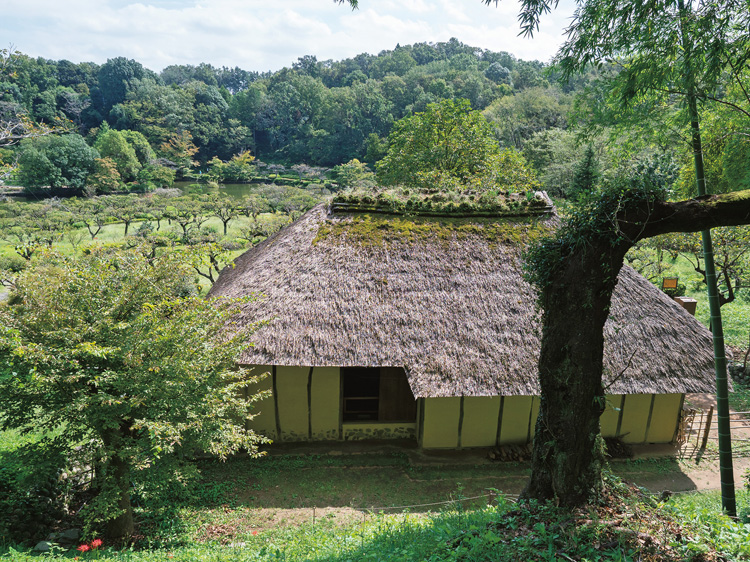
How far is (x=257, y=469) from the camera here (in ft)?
28.0

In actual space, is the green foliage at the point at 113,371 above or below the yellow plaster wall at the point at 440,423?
above

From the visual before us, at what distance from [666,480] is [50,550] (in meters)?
10.2

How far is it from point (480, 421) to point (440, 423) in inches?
33.8

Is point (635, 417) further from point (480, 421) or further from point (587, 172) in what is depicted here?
point (587, 172)

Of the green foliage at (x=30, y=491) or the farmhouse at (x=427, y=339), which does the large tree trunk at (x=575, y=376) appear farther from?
the green foliage at (x=30, y=491)

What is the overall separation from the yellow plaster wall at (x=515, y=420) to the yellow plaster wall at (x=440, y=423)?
1.02 meters

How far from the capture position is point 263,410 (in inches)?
367

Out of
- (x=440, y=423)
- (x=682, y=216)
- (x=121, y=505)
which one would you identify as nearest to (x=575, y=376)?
(x=682, y=216)

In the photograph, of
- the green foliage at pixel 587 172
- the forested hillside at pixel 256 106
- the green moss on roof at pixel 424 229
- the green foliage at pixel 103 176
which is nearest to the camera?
the green moss on roof at pixel 424 229

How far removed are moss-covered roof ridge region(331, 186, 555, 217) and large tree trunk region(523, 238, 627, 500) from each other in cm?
598

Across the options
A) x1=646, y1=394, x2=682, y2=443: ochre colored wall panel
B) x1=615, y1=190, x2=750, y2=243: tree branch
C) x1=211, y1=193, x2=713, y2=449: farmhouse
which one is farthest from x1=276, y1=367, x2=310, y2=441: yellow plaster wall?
x1=646, y1=394, x2=682, y2=443: ochre colored wall panel

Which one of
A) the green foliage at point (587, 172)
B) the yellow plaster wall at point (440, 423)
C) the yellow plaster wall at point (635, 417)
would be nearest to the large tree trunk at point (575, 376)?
the yellow plaster wall at point (440, 423)

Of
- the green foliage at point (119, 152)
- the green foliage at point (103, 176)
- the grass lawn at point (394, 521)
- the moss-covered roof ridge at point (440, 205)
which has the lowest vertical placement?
the grass lawn at point (394, 521)

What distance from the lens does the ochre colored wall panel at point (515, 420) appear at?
9.28m
